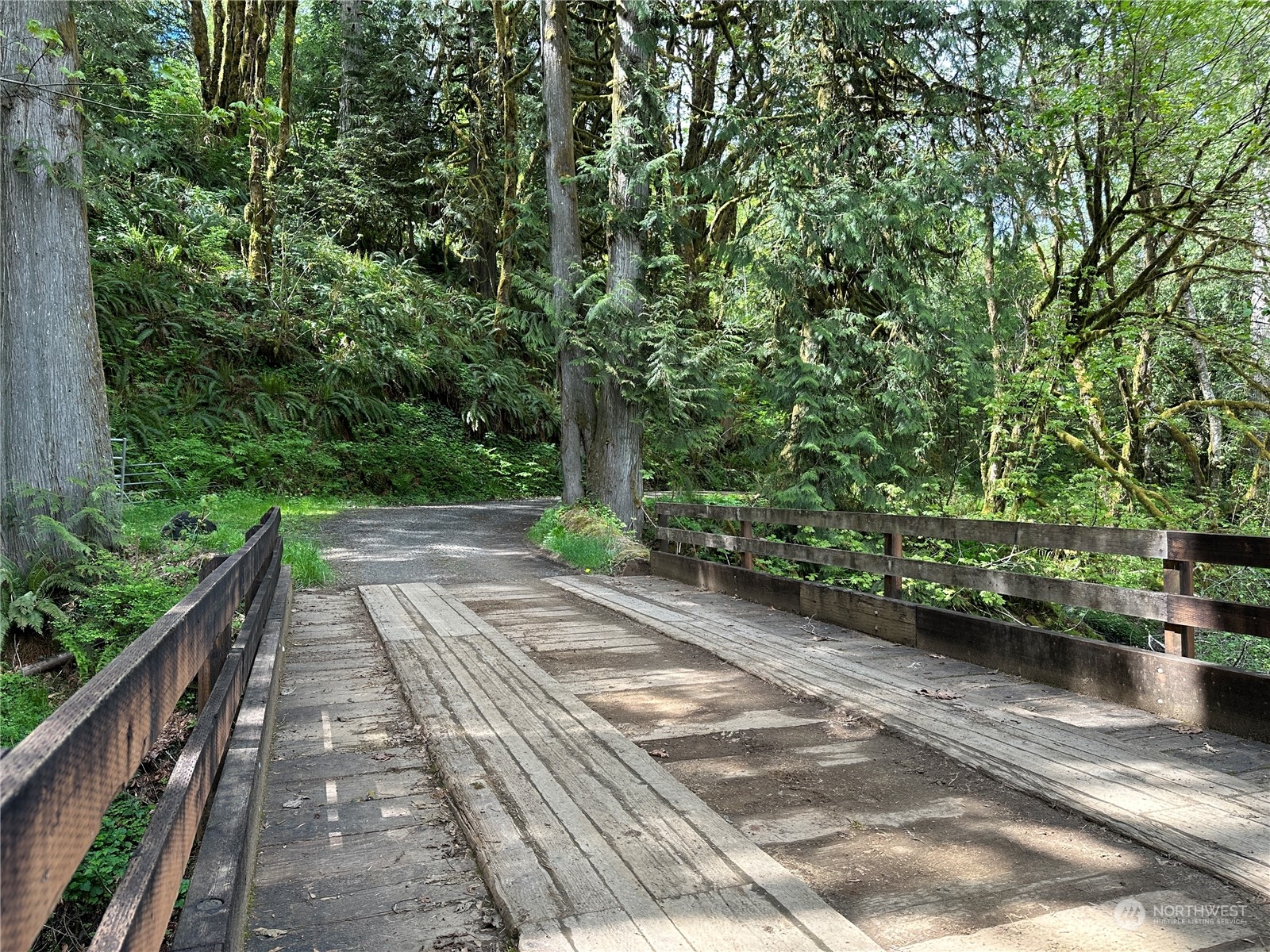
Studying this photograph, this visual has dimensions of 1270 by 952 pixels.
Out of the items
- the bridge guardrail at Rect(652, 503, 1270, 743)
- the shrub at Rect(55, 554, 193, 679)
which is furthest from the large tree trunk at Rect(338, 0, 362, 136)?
the bridge guardrail at Rect(652, 503, 1270, 743)

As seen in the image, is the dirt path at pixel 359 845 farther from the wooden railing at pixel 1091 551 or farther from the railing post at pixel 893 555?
the railing post at pixel 893 555

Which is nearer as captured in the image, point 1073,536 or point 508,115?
point 1073,536

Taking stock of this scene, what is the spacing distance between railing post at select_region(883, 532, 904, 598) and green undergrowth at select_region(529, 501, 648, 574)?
448 cm

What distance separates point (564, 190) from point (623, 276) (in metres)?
1.93

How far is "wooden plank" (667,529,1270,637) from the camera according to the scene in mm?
3867

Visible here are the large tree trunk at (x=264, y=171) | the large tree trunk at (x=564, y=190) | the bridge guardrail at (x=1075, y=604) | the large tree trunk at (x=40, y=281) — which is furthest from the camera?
the large tree trunk at (x=264, y=171)

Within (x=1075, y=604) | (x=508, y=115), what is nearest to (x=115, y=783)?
(x=1075, y=604)

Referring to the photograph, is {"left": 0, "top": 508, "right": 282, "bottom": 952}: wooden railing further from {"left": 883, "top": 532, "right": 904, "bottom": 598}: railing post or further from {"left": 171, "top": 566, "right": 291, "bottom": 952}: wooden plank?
{"left": 883, "top": 532, "right": 904, "bottom": 598}: railing post

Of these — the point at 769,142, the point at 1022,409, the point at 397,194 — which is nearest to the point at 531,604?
the point at 1022,409

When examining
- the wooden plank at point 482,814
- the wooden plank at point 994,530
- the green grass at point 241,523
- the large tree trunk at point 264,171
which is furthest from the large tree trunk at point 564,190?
the large tree trunk at point 264,171

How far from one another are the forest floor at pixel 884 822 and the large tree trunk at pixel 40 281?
482cm

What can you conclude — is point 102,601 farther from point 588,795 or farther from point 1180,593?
point 1180,593

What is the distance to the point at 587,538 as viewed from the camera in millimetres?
10773

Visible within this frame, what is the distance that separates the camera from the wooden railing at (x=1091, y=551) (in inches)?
154
